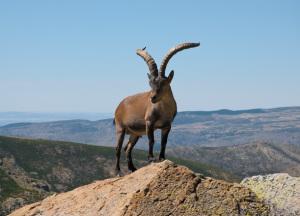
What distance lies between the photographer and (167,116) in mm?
16812

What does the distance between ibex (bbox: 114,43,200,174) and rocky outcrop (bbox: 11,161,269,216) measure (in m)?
3.75

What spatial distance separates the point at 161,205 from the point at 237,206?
1.69 metres

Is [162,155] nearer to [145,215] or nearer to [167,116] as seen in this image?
[167,116]

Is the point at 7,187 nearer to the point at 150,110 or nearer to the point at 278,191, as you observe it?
the point at 150,110

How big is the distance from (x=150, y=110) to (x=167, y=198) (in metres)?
5.87

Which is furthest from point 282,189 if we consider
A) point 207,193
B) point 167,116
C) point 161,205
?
point 167,116

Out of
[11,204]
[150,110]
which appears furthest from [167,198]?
[11,204]

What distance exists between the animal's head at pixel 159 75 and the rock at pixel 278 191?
4.91 metres

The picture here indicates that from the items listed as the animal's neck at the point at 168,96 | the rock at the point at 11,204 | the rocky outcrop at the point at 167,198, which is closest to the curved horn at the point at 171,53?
the animal's neck at the point at 168,96

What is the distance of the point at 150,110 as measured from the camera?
16938 mm

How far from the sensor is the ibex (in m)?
16.8

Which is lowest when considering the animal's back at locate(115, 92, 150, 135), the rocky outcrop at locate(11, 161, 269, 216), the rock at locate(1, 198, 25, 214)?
the rock at locate(1, 198, 25, 214)

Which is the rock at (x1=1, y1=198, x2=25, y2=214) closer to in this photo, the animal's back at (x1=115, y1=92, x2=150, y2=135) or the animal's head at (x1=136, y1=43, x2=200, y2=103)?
the animal's back at (x1=115, y1=92, x2=150, y2=135)

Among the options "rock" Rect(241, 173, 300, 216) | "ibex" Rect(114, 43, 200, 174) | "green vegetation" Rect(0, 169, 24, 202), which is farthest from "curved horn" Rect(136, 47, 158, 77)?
"green vegetation" Rect(0, 169, 24, 202)
